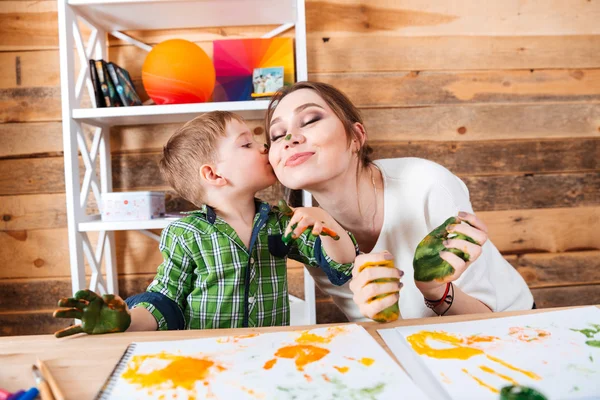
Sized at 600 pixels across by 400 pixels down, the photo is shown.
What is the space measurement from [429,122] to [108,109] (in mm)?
1120

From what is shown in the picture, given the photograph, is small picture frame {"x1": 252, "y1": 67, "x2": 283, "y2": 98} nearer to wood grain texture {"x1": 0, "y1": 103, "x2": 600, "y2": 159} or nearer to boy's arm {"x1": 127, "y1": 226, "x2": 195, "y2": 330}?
wood grain texture {"x1": 0, "y1": 103, "x2": 600, "y2": 159}

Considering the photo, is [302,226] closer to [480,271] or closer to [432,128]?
[480,271]

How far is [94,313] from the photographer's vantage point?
0.64 metres

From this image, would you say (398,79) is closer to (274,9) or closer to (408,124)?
(408,124)

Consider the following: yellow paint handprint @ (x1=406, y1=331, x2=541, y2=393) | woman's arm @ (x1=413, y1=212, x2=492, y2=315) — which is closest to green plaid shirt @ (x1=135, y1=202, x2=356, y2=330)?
woman's arm @ (x1=413, y1=212, x2=492, y2=315)

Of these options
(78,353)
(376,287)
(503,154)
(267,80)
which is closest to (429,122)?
(503,154)

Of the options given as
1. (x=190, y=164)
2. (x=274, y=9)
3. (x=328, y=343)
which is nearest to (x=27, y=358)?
(x=328, y=343)

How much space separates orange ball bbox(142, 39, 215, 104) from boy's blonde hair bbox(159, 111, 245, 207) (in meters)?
0.34

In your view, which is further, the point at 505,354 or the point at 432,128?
the point at 432,128

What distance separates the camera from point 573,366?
463 mm

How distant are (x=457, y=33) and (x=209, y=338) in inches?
60.2

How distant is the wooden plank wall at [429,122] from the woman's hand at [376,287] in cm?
106

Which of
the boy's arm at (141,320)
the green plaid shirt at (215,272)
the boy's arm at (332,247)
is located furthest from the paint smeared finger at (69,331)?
the boy's arm at (332,247)

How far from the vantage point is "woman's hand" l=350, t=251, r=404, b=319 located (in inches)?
24.3
